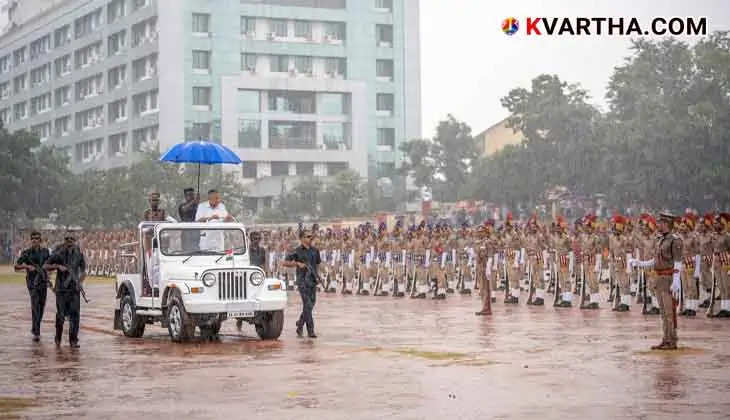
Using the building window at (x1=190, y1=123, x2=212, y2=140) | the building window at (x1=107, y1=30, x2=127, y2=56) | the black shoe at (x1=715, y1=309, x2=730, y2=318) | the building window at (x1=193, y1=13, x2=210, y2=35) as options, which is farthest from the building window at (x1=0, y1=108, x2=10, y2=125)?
the black shoe at (x1=715, y1=309, x2=730, y2=318)

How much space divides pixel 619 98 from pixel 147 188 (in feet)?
98.3

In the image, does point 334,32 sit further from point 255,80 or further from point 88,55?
point 88,55

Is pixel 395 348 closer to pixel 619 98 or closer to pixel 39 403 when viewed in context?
pixel 39 403

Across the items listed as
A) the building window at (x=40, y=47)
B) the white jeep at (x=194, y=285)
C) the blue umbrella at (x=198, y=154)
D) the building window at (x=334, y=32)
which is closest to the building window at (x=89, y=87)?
the building window at (x=40, y=47)

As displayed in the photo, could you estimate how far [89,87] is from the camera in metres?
109

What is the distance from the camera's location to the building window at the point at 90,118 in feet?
350

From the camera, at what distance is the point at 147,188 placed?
77.8 meters

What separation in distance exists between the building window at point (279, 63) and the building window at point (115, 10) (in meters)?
13.4

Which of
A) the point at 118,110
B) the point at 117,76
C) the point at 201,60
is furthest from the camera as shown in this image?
the point at 118,110

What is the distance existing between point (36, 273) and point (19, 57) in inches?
4256

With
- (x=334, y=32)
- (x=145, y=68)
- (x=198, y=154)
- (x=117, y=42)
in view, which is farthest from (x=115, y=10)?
(x=198, y=154)

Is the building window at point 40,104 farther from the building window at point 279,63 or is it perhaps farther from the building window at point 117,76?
the building window at point 279,63

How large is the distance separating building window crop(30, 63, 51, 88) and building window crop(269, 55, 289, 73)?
1160 inches

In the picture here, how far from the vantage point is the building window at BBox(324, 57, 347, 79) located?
324 feet
